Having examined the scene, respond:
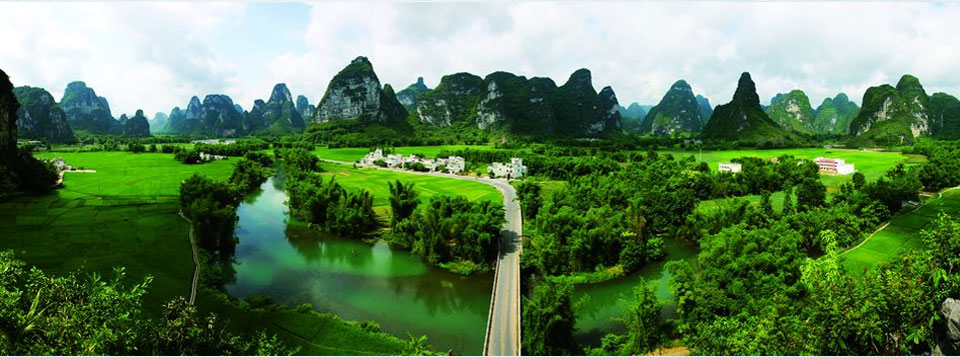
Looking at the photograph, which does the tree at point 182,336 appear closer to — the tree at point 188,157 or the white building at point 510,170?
the white building at point 510,170

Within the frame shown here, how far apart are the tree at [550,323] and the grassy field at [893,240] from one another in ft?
57.7

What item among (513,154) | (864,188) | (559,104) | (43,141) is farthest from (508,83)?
(43,141)

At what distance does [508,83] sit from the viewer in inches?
5207

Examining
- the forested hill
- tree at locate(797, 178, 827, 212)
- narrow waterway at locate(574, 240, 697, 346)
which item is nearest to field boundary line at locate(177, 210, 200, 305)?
narrow waterway at locate(574, 240, 697, 346)

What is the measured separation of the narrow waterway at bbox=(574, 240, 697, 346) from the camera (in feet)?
64.4

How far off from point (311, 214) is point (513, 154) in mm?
49071

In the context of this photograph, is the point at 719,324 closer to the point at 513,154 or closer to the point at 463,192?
the point at 463,192

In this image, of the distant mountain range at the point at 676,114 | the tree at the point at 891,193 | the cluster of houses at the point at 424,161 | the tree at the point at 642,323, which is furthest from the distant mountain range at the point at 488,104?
the tree at the point at 642,323

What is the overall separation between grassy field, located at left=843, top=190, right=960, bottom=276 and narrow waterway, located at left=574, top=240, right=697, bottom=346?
8815mm

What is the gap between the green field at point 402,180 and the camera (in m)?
46.1

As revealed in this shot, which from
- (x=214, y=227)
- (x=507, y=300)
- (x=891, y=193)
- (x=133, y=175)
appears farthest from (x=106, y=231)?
(x=891, y=193)

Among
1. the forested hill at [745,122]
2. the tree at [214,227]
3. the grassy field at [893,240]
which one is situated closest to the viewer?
the grassy field at [893,240]

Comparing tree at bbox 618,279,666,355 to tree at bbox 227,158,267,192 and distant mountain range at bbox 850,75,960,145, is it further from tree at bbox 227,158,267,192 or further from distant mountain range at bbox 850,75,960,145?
distant mountain range at bbox 850,75,960,145

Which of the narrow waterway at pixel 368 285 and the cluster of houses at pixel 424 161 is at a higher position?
the cluster of houses at pixel 424 161
